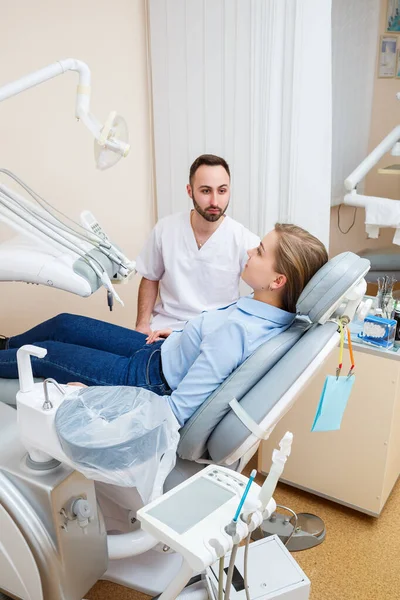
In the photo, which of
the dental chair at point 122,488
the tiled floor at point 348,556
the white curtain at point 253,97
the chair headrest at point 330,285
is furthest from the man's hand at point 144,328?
the chair headrest at point 330,285

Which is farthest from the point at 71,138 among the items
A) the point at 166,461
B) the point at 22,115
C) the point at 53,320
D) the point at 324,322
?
the point at 166,461

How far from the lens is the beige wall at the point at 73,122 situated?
2049mm

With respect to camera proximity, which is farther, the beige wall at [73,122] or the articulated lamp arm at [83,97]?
the beige wall at [73,122]

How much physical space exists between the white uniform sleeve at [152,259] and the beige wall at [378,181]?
0.89 meters

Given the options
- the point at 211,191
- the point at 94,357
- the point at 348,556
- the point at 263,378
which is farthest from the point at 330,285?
the point at 348,556

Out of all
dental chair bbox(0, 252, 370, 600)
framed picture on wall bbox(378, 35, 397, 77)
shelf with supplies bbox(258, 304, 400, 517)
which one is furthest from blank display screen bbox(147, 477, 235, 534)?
framed picture on wall bbox(378, 35, 397, 77)

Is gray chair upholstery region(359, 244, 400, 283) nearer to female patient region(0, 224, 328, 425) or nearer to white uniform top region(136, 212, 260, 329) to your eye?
white uniform top region(136, 212, 260, 329)

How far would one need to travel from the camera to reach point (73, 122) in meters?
2.22

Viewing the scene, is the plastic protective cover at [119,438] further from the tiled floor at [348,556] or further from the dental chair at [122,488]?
the tiled floor at [348,556]

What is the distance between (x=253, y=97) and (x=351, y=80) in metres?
0.79

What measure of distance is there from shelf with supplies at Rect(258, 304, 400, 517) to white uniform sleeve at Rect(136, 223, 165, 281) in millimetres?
730

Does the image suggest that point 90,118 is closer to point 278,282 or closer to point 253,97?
point 278,282

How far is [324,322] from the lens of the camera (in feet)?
4.08

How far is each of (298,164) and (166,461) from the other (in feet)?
4.26
